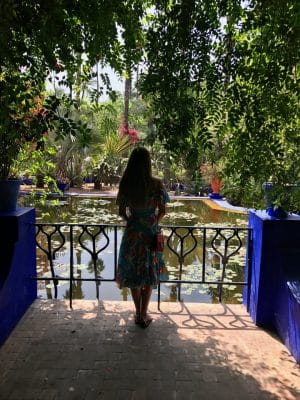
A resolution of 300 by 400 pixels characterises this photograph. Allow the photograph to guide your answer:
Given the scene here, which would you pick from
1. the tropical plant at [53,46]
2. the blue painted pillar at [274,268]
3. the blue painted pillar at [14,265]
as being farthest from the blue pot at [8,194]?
the blue painted pillar at [274,268]

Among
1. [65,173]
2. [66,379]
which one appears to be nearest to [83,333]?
[66,379]

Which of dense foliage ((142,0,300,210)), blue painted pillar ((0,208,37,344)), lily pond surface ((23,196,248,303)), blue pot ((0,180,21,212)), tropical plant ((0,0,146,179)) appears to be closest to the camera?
tropical plant ((0,0,146,179))

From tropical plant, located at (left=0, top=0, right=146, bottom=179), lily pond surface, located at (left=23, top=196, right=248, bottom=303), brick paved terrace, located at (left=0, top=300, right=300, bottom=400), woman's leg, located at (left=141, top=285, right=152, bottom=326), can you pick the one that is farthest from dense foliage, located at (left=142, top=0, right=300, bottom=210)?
lily pond surface, located at (left=23, top=196, right=248, bottom=303)

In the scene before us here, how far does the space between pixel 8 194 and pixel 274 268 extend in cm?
208

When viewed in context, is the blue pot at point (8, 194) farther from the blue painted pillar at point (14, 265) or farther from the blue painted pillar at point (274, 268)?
the blue painted pillar at point (274, 268)

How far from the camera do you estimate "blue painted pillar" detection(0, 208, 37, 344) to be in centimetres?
256

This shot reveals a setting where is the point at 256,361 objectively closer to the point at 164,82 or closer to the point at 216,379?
the point at 216,379

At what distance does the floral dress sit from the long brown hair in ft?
0.24

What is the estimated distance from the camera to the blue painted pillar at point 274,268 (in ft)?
8.72

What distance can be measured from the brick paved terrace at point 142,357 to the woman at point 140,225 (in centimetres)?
30

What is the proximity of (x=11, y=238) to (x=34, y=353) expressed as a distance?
2.65 feet

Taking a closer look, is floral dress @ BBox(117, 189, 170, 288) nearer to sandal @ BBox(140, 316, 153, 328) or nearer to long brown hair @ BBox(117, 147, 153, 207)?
long brown hair @ BBox(117, 147, 153, 207)

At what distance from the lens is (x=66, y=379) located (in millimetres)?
2113

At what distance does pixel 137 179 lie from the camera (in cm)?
265
